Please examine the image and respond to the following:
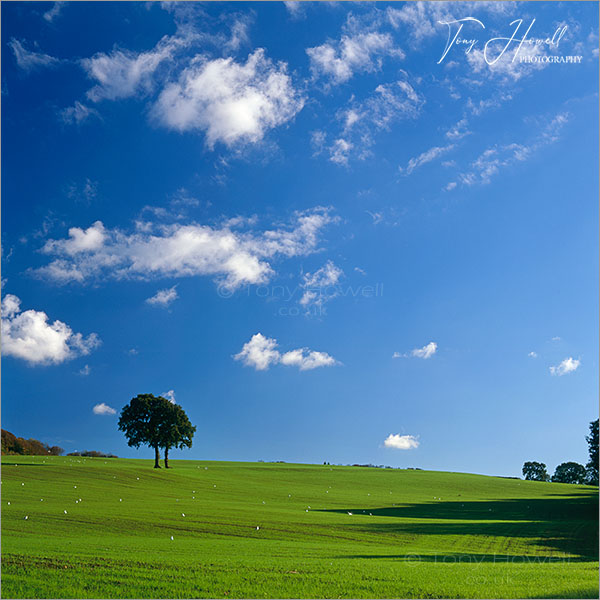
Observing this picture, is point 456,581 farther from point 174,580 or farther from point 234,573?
point 174,580

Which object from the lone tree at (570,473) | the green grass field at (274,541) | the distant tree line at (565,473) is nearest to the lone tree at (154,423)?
the green grass field at (274,541)

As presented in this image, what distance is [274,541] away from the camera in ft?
93.1

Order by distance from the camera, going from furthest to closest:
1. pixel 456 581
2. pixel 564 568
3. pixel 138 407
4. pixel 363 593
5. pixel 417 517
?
pixel 138 407
pixel 417 517
pixel 564 568
pixel 456 581
pixel 363 593

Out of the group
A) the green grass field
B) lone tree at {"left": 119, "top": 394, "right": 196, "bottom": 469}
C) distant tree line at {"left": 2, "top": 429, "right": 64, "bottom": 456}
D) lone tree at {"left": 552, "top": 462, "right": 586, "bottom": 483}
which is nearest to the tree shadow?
the green grass field

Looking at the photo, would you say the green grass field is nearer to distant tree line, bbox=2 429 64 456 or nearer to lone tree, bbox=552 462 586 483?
distant tree line, bbox=2 429 64 456

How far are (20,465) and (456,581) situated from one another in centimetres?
6609

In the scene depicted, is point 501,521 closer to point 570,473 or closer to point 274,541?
point 274,541

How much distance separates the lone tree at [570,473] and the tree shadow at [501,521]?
7487 centimetres

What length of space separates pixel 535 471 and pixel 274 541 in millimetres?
138833

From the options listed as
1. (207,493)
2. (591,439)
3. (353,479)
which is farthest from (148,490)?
(591,439)

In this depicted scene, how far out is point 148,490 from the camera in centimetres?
5725

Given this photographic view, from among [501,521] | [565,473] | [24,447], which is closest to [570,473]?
[565,473]

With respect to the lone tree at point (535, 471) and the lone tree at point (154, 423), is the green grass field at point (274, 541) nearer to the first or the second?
the lone tree at point (154, 423)

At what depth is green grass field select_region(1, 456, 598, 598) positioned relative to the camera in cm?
1672
